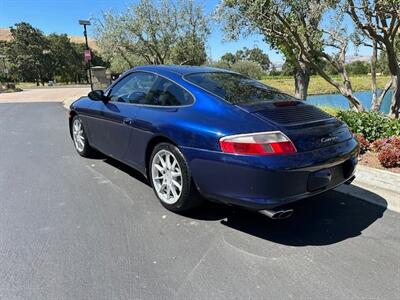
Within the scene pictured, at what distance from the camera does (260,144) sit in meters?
2.87

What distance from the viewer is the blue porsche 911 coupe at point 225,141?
2.90 meters

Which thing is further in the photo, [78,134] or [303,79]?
[303,79]

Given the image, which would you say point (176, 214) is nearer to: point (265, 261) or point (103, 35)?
point (265, 261)

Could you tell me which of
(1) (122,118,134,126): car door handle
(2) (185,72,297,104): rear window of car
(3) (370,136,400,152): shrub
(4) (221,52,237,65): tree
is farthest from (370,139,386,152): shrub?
(4) (221,52,237,65): tree

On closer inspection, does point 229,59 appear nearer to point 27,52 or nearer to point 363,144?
point 27,52

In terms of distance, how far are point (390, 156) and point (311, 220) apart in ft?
5.71

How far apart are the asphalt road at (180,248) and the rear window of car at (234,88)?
3.76 ft

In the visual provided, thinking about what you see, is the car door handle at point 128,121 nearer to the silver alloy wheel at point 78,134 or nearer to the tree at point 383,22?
the silver alloy wheel at point 78,134

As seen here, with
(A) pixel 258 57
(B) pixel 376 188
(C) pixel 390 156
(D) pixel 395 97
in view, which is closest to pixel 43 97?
(D) pixel 395 97

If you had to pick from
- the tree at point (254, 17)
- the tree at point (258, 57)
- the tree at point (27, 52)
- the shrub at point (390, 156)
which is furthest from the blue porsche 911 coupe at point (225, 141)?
the tree at point (258, 57)

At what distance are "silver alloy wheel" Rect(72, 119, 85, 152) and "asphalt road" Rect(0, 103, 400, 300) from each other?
51.2 inches

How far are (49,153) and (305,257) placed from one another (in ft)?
15.9

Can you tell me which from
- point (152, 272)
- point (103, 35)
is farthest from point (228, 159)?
point (103, 35)

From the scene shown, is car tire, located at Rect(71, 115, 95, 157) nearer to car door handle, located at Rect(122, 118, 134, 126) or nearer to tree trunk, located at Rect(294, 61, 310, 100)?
car door handle, located at Rect(122, 118, 134, 126)
